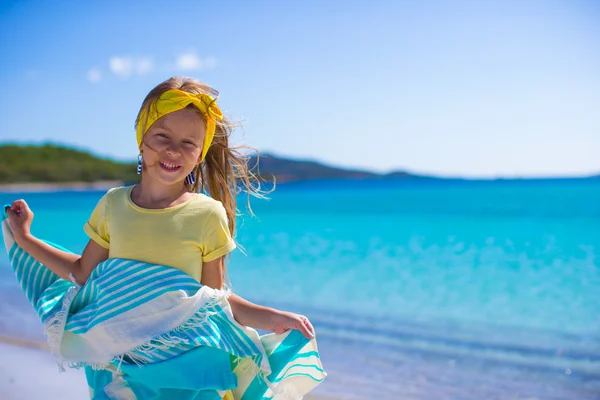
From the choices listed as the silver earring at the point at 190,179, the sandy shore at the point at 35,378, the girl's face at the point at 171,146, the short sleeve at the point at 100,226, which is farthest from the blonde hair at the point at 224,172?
the sandy shore at the point at 35,378

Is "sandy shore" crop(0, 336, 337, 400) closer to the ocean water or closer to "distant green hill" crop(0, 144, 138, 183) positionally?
the ocean water

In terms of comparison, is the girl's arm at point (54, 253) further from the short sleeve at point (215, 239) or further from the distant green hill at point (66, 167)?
the distant green hill at point (66, 167)

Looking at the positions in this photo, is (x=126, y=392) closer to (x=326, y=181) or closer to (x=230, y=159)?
(x=230, y=159)

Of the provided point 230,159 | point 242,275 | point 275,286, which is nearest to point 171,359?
point 230,159

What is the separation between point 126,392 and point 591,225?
59.9ft

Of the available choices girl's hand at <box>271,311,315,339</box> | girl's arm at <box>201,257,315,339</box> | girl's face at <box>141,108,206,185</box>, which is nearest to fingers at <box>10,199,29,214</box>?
girl's face at <box>141,108,206,185</box>

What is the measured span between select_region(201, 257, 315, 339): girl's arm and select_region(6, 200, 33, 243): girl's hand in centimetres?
72

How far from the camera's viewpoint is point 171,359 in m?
1.75

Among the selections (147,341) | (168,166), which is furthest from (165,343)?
(168,166)

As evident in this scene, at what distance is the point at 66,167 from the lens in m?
68.4

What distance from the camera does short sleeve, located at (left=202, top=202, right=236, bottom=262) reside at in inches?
70.9

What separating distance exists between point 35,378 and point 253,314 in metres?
2.30

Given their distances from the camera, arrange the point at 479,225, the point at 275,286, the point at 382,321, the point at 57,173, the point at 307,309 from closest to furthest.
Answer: the point at 382,321 < the point at 307,309 < the point at 275,286 < the point at 479,225 < the point at 57,173

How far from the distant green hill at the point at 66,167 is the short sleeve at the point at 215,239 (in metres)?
52.2
